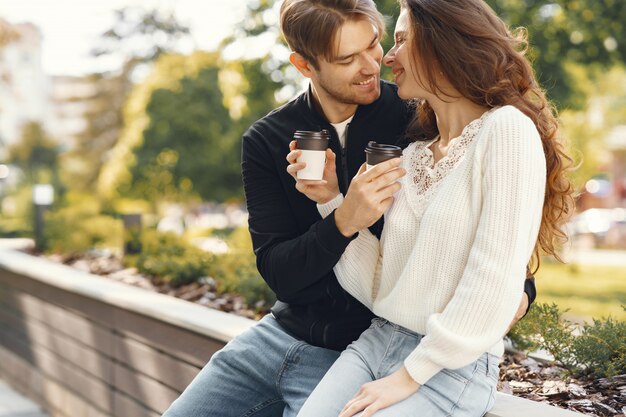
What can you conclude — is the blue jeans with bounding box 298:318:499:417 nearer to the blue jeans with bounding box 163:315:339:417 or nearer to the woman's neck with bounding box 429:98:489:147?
the blue jeans with bounding box 163:315:339:417

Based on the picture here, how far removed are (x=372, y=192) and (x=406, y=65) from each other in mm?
439

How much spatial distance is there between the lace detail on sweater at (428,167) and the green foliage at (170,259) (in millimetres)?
3680

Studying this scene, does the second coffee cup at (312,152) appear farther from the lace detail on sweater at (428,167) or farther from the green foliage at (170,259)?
the green foliage at (170,259)

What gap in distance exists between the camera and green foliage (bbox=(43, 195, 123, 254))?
8.45 meters

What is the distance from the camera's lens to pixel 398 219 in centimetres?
238

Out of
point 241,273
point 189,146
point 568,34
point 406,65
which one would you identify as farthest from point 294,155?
point 189,146

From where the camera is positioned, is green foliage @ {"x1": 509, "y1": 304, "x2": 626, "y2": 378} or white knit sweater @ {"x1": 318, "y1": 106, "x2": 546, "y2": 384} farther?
green foliage @ {"x1": 509, "y1": 304, "x2": 626, "y2": 378}

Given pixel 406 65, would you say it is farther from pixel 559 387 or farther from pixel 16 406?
pixel 16 406

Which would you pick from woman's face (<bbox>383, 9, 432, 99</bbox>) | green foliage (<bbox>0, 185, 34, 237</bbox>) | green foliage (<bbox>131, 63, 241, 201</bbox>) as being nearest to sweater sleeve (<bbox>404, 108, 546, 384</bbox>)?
woman's face (<bbox>383, 9, 432, 99</bbox>)

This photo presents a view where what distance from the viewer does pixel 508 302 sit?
205cm

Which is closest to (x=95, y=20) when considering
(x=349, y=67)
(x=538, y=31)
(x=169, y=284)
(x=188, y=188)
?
(x=188, y=188)

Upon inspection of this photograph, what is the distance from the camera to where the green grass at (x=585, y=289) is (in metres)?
10.6

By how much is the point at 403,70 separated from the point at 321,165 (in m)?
0.39

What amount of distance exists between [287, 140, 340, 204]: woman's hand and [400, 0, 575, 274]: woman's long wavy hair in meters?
0.44
